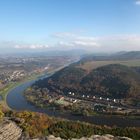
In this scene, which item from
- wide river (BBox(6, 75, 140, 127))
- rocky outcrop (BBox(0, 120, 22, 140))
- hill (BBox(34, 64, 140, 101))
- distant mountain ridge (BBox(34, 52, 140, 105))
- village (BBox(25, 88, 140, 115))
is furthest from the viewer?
hill (BBox(34, 64, 140, 101))

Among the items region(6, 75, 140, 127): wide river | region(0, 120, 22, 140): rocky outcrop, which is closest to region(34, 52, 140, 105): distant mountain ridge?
region(6, 75, 140, 127): wide river

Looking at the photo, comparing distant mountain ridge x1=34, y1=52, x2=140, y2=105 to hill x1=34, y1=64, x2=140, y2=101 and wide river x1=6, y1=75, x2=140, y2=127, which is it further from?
wide river x1=6, y1=75, x2=140, y2=127

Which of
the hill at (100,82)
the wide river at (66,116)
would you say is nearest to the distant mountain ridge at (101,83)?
the hill at (100,82)

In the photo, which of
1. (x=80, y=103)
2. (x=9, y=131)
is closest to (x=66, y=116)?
(x=80, y=103)

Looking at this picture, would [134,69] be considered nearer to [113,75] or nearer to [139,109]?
[113,75]

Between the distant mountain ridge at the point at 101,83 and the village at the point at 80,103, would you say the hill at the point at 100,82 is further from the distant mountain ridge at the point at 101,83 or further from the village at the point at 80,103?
the village at the point at 80,103

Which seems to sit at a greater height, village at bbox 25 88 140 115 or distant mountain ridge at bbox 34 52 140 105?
distant mountain ridge at bbox 34 52 140 105

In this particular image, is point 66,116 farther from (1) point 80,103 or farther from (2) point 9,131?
(2) point 9,131

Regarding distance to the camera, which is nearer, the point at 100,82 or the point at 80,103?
the point at 80,103

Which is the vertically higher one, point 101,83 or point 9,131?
point 9,131
